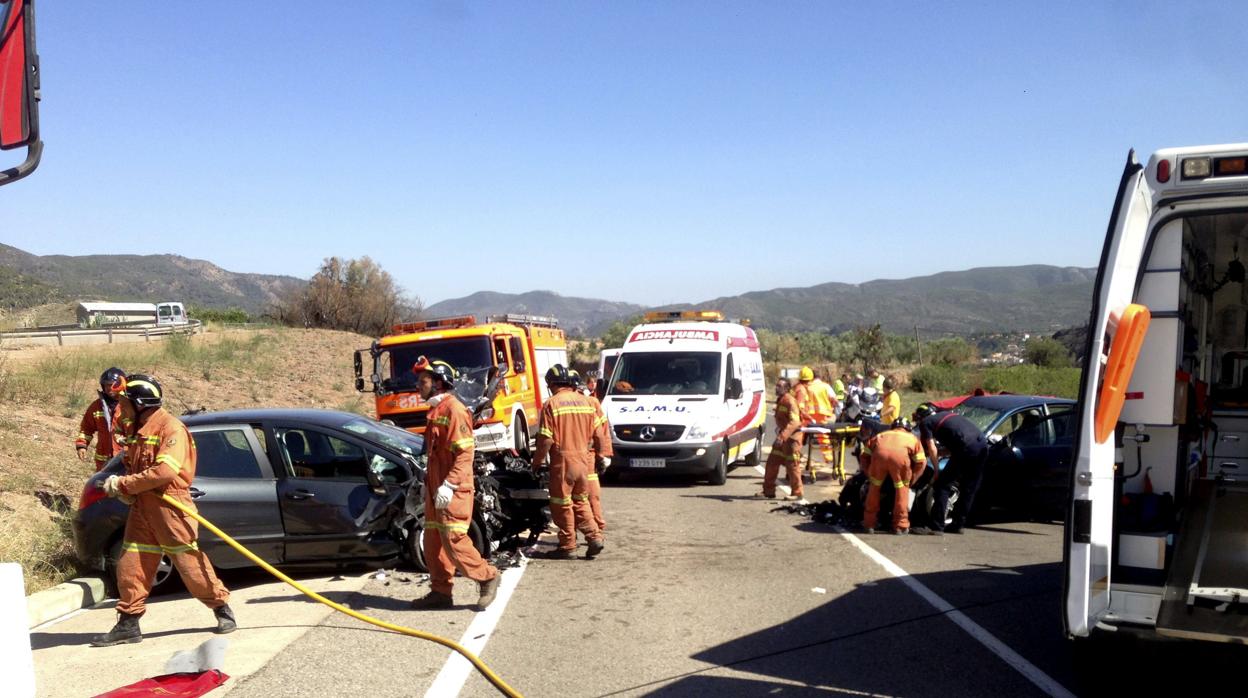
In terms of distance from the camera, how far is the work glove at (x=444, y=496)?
6852mm

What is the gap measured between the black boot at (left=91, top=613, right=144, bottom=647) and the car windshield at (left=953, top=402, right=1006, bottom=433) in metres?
8.86

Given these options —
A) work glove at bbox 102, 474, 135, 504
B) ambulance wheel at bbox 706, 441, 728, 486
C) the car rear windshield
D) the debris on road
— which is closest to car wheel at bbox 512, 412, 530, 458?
the car rear windshield

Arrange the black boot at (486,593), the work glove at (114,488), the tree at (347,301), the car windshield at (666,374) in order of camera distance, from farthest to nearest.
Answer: the tree at (347,301)
the car windshield at (666,374)
the black boot at (486,593)
the work glove at (114,488)

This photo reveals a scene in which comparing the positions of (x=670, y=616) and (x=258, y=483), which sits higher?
(x=258, y=483)

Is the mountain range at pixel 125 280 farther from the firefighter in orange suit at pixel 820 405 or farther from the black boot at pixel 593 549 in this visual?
the black boot at pixel 593 549

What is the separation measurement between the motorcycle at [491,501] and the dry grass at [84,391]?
2.94m

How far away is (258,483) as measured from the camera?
26.3 feet

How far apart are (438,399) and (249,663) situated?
2233mm

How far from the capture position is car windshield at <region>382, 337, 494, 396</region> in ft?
49.2

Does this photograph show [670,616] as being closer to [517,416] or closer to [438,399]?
[438,399]

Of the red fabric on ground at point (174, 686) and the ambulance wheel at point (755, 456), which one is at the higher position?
the red fabric on ground at point (174, 686)

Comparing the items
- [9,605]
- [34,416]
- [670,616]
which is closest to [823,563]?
[670,616]

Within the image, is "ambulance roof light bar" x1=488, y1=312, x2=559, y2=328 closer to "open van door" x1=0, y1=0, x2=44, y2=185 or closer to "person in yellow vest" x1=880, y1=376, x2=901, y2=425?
"person in yellow vest" x1=880, y1=376, x2=901, y2=425

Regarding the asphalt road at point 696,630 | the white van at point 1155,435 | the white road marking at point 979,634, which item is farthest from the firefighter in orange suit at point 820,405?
the white van at point 1155,435
